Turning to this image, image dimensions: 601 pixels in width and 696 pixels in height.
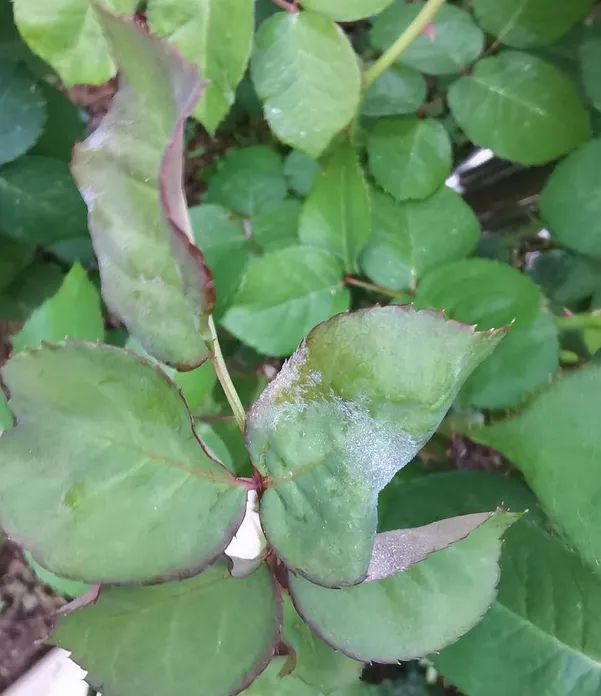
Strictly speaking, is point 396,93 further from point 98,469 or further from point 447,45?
point 98,469

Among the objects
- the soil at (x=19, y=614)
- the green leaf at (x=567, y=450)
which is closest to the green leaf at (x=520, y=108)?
the green leaf at (x=567, y=450)

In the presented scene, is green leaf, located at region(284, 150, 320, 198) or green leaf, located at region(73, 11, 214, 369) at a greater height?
green leaf, located at region(73, 11, 214, 369)

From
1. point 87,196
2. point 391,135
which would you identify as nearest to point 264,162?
point 391,135

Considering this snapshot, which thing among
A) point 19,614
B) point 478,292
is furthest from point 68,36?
point 19,614

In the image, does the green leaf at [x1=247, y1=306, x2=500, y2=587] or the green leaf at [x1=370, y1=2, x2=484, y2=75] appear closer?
the green leaf at [x1=247, y1=306, x2=500, y2=587]

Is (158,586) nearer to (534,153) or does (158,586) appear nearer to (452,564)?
(452,564)

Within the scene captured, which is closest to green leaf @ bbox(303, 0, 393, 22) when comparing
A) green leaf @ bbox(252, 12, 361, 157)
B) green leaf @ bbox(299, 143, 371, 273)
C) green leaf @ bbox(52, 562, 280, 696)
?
green leaf @ bbox(252, 12, 361, 157)

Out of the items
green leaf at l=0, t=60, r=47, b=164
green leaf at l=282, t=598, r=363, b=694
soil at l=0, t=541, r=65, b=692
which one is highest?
green leaf at l=0, t=60, r=47, b=164

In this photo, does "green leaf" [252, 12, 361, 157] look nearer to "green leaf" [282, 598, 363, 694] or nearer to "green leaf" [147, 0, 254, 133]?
"green leaf" [147, 0, 254, 133]
